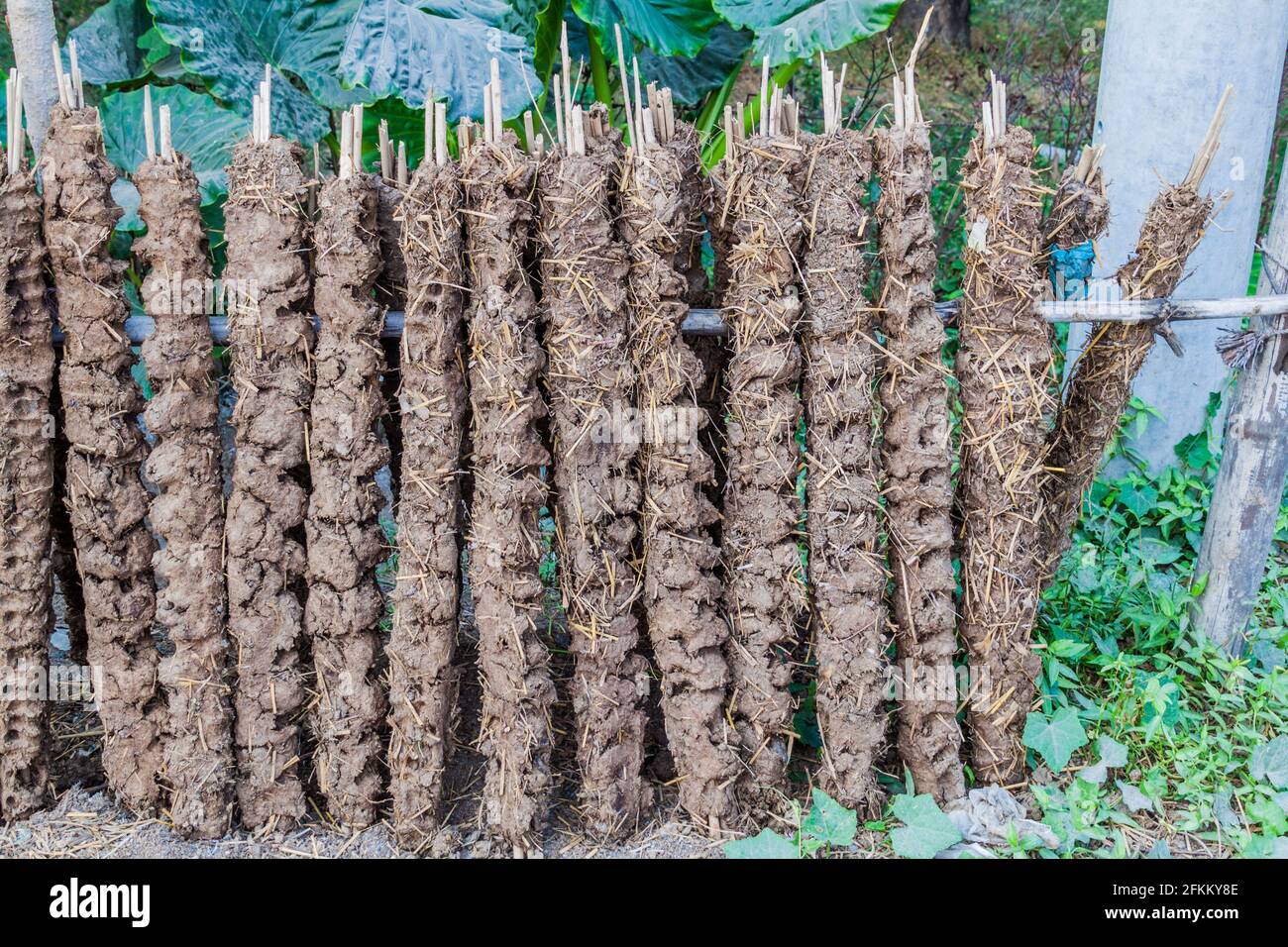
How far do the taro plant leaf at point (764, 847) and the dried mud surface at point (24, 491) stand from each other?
1.97 meters

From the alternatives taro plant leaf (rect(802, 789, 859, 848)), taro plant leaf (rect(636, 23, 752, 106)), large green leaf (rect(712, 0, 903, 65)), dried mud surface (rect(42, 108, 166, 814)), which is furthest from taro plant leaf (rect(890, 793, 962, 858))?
taro plant leaf (rect(636, 23, 752, 106))

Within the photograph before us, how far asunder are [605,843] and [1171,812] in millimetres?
1671

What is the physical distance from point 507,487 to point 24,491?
1326 mm

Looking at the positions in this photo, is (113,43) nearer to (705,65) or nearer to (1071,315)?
(705,65)

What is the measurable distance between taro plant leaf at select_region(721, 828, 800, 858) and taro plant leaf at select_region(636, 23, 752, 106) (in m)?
3.85

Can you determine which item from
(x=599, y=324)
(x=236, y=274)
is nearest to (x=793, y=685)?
(x=599, y=324)

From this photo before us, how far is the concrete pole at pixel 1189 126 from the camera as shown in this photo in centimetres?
396

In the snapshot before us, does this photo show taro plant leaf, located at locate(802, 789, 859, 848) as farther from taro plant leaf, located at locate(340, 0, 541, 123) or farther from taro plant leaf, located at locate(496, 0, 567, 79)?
taro plant leaf, located at locate(496, 0, 567, 79)

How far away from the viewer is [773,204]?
9.01 feet

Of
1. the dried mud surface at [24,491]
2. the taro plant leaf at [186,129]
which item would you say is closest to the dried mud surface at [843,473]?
the dried mud surface at [24,491]

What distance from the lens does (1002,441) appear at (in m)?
2.93

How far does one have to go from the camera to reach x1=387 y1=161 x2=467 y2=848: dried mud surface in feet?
8.79

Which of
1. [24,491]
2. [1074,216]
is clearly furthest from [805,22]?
[24,491]

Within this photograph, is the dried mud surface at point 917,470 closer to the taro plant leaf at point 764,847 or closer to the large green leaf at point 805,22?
the taro plant leaf at point 764,847
